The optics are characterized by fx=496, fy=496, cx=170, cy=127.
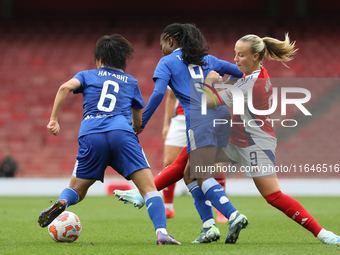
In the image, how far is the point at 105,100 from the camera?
3633mm

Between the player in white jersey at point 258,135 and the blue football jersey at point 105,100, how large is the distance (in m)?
0.63

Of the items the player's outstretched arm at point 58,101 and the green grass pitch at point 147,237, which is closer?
the green grass pitch at point 147,237

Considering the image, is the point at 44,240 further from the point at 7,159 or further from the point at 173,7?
the point at 173,7

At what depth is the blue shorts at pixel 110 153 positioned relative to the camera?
3516 mm

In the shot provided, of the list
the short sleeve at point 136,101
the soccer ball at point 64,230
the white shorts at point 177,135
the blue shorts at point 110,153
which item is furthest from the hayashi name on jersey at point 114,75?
the white shorts at point 177,135

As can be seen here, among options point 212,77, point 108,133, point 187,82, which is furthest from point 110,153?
point 212,77

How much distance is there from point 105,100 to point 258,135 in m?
1.15

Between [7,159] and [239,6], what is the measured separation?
9.00 meters

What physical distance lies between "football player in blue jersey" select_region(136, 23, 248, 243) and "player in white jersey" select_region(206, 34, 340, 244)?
0.34ft

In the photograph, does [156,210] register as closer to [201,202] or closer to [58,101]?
[201,202]

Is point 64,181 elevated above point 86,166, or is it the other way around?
point 86,166

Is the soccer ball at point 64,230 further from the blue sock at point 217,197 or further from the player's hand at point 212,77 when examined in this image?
the player's hand at point 212,77

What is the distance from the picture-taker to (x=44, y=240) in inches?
159

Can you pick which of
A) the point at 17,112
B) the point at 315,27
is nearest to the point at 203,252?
the point at 17,112
